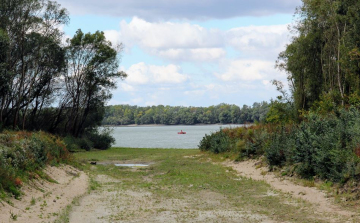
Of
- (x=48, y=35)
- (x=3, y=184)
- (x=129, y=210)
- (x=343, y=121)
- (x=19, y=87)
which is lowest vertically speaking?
(x=129, y=210)

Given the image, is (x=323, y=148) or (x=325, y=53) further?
(x=325, y=53)

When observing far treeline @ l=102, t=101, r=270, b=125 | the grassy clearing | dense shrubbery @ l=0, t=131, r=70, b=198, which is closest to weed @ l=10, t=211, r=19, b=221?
dense shrubbery @ l=0, t=131, r=70, b=198

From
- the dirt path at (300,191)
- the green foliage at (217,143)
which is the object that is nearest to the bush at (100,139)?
the green foliage at (217,143)

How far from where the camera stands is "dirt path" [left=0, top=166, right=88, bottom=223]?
11.6m

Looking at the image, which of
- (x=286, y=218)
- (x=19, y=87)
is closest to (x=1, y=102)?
(x=19, y=87)

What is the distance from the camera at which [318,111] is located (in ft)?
94.9

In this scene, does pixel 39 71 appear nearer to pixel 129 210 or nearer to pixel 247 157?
pixel 247 157

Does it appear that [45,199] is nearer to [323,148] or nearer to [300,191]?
[300,191]

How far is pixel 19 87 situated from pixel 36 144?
2054cm

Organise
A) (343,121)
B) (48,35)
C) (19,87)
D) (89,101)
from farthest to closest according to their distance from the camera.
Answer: (89,101), (48,35), (19,87), (343,121)

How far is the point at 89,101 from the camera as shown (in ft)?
172

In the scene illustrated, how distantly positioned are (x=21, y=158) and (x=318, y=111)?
1954cm

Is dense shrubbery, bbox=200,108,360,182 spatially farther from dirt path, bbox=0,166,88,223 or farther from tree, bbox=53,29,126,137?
tree, bbox=53,29,126,137

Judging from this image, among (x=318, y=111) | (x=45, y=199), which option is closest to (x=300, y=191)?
(x=45, y=199)
